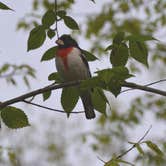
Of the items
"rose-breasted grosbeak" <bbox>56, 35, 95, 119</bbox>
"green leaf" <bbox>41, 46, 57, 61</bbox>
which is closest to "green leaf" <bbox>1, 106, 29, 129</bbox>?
"green leaf" <bbox>41, 46, 57, 61</bbox>

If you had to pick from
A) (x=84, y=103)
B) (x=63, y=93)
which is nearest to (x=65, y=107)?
(x=63, y=93)

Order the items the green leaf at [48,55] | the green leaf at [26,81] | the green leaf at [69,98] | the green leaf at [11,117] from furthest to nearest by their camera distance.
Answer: the green leaf at [26,81] → the green leaf at [48,55] → the green leaf at [69,98] → the green leaf at [11,117]

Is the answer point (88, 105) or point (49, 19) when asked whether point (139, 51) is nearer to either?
point (49, 19)

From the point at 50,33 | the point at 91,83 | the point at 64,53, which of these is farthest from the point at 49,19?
the point at 64,53

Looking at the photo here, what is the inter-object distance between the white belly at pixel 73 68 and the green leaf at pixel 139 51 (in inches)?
77.2

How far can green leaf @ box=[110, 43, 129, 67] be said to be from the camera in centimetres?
286

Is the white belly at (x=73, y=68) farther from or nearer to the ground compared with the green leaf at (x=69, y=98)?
→ nearer to the ground

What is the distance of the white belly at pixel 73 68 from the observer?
483cm

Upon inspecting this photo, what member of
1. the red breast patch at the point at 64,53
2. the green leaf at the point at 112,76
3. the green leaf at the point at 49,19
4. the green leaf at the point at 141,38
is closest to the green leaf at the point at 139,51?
the green leaf at the point at 141,38

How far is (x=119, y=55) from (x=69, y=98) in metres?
0.38

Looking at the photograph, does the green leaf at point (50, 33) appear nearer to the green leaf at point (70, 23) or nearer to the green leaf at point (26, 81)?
the green leaf at point (70, 23)

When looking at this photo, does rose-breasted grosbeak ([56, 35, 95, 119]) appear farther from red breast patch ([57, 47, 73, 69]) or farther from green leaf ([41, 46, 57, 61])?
green leaf ([41, 46, 57, 61])

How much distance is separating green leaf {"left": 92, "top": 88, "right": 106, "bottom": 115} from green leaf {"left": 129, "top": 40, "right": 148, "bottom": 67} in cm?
28

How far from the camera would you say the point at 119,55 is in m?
2.88
